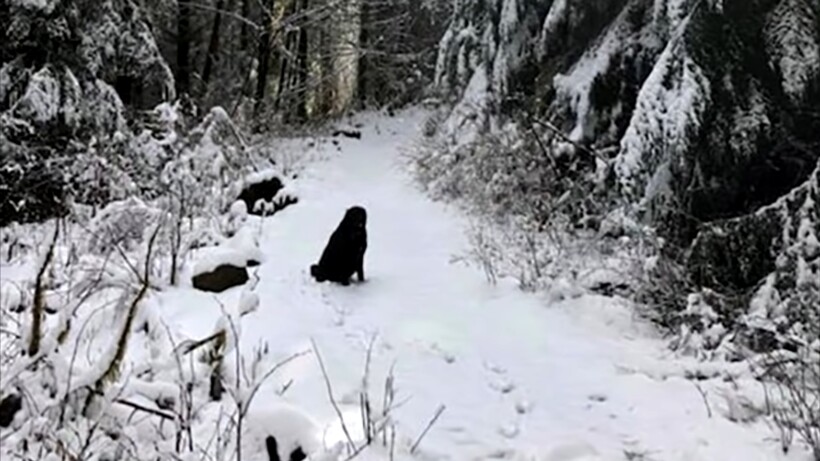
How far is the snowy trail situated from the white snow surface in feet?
0.03

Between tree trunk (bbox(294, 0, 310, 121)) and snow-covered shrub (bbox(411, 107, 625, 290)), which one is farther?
tree trunk (bbox(294, 0, 310, 121))

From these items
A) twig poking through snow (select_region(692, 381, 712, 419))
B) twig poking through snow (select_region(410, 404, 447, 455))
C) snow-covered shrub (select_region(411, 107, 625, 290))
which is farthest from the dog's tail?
twig poking through snow (select_region(692, 381, 712, 419))

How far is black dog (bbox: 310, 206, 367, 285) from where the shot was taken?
6.10 metres

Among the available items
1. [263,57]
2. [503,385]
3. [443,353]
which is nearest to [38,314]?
[503,385]

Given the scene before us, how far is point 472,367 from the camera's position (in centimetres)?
461

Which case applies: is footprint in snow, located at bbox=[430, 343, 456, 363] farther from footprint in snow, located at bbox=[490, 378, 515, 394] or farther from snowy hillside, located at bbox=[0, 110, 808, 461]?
footprint in snow, located at bbox=[490, 378, 515, 394]

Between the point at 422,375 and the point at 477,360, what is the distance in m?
0.41

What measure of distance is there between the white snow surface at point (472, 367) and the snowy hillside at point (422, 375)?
0.04 feet

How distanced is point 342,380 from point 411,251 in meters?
3.34

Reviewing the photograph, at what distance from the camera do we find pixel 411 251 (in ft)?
24.5

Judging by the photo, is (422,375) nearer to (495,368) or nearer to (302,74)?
(495,368)

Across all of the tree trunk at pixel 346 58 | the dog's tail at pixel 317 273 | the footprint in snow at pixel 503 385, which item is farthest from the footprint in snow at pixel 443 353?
the tree trunk at pixel 346 58

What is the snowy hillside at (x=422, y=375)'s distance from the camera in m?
3.34

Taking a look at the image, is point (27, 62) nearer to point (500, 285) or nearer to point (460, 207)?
point (460, 207)
